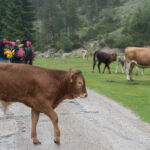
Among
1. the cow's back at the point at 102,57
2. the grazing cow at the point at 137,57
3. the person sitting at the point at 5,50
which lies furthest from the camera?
the cow's back at the point at 102,57

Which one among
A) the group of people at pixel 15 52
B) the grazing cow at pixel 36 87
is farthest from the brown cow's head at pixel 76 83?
the group of people at pixel 15 52

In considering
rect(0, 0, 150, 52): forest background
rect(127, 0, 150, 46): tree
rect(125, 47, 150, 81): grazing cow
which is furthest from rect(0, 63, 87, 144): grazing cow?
rect(127, 0, 150, 46): tree

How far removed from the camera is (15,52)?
1343cm

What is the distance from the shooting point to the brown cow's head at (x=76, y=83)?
636cm

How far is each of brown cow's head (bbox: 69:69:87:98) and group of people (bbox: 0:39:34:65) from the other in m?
6.82

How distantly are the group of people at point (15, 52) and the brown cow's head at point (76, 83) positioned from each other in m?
6.82

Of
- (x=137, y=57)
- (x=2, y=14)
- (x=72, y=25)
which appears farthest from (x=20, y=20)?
(x=137, y=57)

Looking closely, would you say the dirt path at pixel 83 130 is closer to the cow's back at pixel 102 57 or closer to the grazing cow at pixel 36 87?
the grazing cow at pixel 36 87

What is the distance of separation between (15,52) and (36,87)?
24.8ft

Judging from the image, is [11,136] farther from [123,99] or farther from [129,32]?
[129,32]

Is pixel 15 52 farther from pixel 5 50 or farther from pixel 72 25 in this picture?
pixel 72 25

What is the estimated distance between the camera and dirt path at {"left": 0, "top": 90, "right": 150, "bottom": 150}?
641cm

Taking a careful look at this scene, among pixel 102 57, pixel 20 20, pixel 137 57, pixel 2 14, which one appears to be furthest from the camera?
pixel 2 14

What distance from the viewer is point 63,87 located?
21.1 ft
